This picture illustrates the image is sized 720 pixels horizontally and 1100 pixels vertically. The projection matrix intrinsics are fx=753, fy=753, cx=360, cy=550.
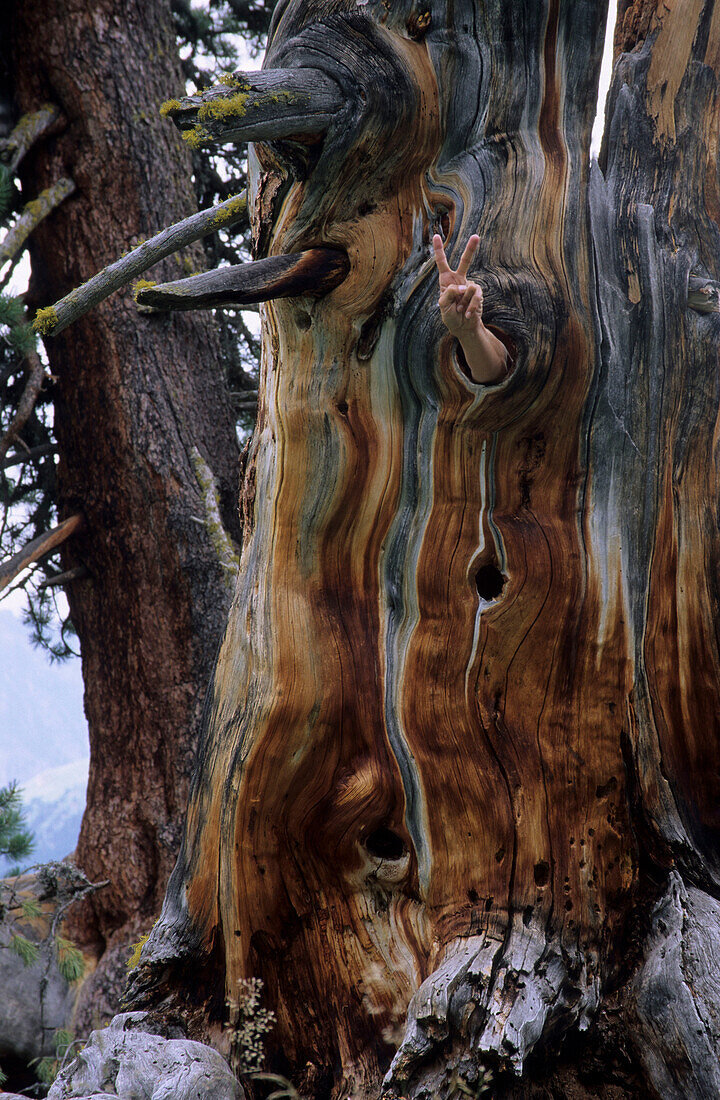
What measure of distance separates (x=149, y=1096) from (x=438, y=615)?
1.35 meters

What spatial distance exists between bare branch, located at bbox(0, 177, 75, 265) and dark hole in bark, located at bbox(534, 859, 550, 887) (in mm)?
3019

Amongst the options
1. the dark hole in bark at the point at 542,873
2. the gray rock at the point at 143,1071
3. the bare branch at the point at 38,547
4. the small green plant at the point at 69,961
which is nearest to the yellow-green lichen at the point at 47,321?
the bare branch at the point at 38,547

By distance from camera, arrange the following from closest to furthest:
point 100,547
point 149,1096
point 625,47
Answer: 1. point 149,1096
2. point 625,47
3. point 100,547

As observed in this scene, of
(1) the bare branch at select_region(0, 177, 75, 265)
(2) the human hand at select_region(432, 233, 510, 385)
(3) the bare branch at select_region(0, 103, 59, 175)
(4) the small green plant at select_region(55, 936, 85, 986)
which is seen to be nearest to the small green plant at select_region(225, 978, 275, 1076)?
(4) the small green plant at select_region(55, 936, 85, 986)

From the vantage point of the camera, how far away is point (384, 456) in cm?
214

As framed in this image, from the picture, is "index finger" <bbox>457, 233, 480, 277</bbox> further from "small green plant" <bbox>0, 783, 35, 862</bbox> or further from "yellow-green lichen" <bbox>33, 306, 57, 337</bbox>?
"small green plant" <bbox>0, 783, 35, 862</bbox>

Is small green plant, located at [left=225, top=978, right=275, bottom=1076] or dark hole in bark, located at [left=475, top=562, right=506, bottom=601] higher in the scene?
dark hole in bark, located at [left=475, top=562, right=506, bottom=601]

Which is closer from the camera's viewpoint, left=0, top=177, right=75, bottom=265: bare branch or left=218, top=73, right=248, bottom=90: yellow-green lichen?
left=218, top=73, right=248, bottom=90: yellow-green lichen

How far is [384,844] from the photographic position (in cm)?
213

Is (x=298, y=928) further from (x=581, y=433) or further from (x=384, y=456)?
(x=581, y=433)

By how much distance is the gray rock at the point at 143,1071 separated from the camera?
70.1 inches

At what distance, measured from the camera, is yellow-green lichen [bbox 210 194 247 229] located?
2492 millimetres

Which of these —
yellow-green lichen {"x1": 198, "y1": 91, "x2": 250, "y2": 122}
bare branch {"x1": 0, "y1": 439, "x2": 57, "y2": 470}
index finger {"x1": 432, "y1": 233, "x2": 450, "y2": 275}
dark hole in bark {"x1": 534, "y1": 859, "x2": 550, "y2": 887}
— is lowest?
dark hole in bark {"x1": 534, "y1": 859, "x2": 550, "y2": 887}

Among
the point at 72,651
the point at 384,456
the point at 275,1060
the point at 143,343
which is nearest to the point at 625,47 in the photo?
the point at 384,456
